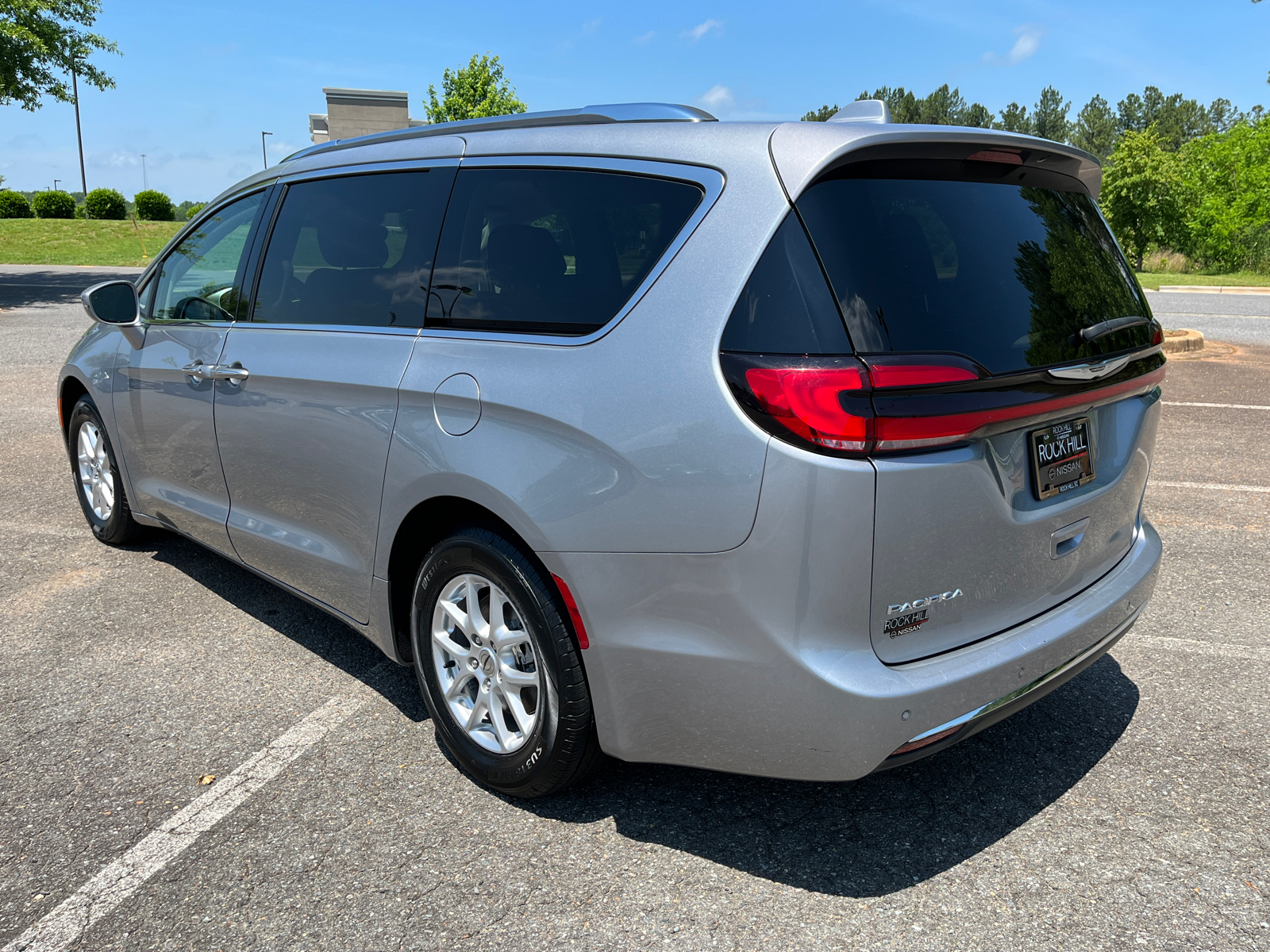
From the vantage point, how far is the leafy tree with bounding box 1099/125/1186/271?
3494cm

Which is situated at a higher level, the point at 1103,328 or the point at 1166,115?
the point at 1166,115

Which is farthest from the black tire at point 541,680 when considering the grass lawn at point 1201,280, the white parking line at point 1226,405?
the grass lawn at point 1201,280

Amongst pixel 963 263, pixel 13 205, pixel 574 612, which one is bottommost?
pixel 574 612

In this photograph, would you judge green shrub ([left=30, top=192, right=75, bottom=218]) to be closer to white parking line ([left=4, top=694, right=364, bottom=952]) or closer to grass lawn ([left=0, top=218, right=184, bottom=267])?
grass lawn ([left=0, top=218, right=184, bottom=267])

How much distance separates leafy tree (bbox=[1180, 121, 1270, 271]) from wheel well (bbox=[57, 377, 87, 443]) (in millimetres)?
39384

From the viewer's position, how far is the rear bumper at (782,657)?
211 cm

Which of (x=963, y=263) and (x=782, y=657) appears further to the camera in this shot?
(x=963, y=263)

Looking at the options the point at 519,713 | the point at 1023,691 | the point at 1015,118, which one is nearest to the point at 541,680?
the point at 519,713

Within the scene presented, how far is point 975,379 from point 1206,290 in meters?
27.8

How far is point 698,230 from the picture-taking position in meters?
2.32

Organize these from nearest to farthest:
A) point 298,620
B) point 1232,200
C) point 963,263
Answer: point 963,263, point 298,620, point 1232,200

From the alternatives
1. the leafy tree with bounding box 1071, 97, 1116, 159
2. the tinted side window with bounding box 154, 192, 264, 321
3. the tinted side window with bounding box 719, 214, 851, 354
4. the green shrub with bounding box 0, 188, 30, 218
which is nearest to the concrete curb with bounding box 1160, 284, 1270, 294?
the tinted side window with bounding box 154, 192, 264, 321

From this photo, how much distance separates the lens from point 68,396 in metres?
5.16

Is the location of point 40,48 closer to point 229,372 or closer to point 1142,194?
point 229,372
